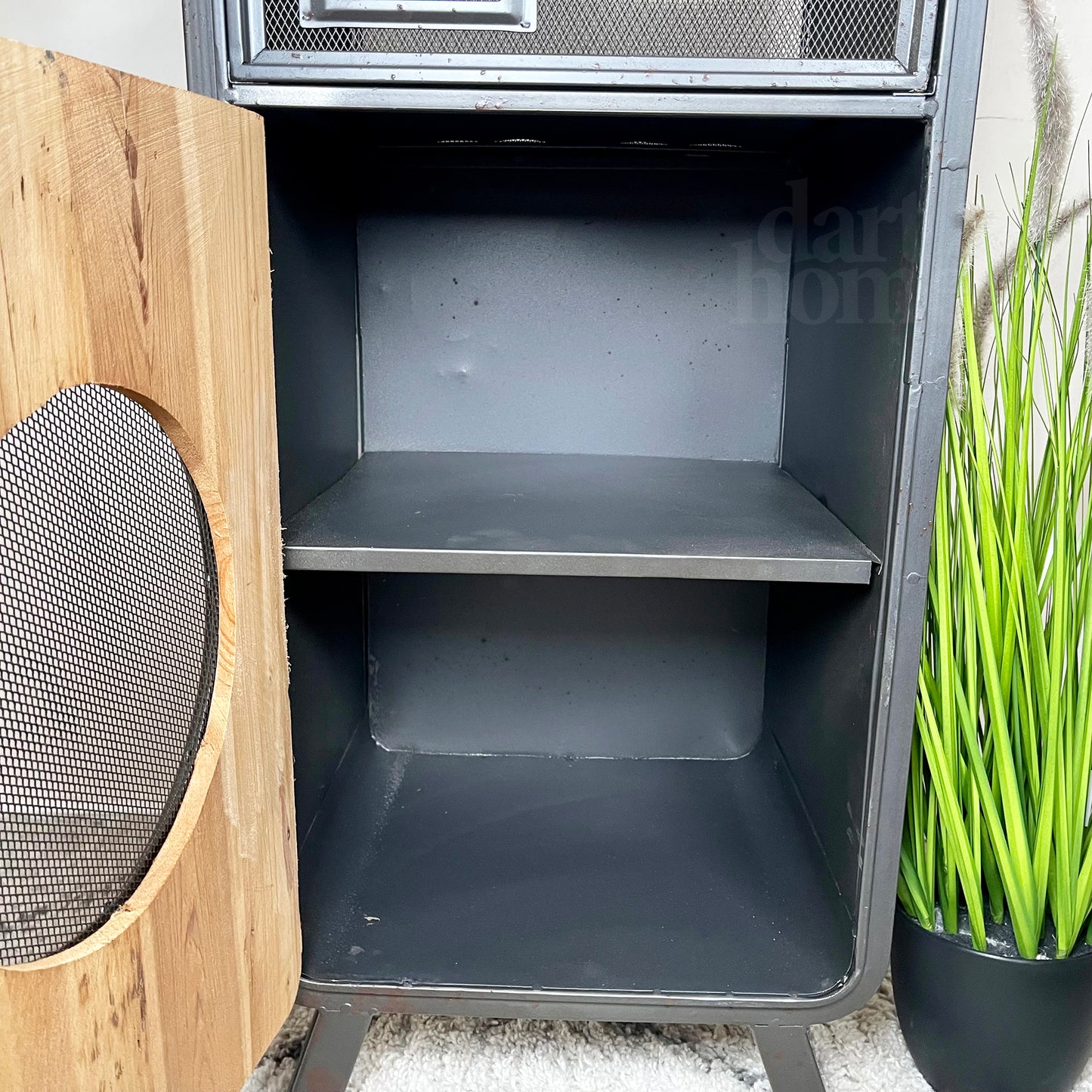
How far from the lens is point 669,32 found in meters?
0.77

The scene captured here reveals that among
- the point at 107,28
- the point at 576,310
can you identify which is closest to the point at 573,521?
the point at 576,310

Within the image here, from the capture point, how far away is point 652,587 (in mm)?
1350

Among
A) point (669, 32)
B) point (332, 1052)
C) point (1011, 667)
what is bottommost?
point (332, 1052)

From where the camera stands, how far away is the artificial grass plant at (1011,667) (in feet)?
3.09

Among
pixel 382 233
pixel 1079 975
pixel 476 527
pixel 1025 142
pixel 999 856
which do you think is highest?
pixel 1025 142

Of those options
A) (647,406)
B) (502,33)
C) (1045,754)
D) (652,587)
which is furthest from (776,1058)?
(502,33)

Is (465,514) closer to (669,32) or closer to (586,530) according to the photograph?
(586,530)

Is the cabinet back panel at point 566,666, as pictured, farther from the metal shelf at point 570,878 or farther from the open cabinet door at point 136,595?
the open cabinet door at point 136,595

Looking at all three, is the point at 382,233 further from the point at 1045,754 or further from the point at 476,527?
the point at 1045,754

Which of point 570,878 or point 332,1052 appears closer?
point 332,1052

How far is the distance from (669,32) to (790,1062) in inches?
37.8

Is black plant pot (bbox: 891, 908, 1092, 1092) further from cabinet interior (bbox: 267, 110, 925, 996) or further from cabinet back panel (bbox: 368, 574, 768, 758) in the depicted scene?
cabinet back panel (bbox: 368, 574, 768, 758)

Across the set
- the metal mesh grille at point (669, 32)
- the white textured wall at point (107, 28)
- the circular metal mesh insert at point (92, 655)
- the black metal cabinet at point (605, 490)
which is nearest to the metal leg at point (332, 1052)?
the black metal cabinet at point (605, 490)

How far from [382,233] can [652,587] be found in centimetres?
59
